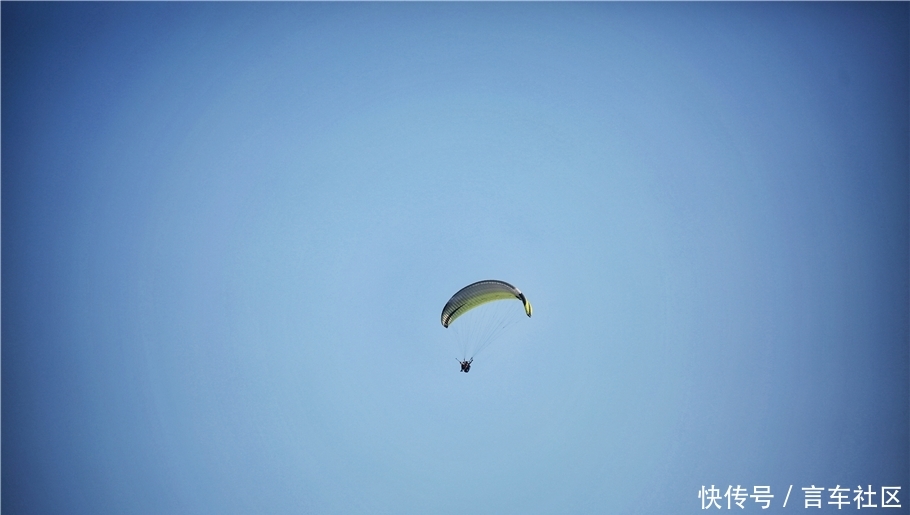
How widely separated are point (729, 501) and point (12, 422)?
63.6 feet

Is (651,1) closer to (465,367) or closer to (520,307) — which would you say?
(520,307)

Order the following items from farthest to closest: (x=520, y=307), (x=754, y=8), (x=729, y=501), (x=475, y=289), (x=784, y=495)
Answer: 1. (x=520, y=307)
2. (x=754, y=8)
3. (x=784, y=495)
4. (x=729, y=501)
5. (x=475, y=289)

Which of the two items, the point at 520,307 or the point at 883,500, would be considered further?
the point at 520,307

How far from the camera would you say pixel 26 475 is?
16.0 metres

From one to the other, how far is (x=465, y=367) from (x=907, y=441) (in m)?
12.8

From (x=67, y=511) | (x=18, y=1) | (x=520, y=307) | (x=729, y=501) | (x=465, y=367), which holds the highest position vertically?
(x=18, y=1)

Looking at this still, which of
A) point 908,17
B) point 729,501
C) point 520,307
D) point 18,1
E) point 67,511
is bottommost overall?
point 67,511

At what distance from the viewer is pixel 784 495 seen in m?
14.1

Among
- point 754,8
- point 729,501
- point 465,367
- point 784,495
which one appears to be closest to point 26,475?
point 465,367

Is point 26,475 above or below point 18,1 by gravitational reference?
below

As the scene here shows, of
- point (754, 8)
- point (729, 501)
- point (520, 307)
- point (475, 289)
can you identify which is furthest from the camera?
point (520, 307)

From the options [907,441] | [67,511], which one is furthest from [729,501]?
[67,511]

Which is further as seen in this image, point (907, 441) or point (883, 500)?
point (907, 441)

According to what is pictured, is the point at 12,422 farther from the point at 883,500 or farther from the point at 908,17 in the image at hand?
the point at 908,17
